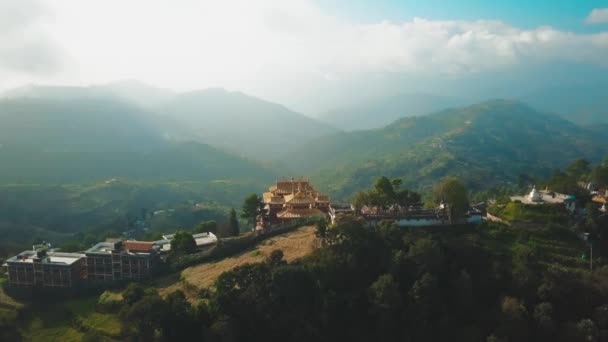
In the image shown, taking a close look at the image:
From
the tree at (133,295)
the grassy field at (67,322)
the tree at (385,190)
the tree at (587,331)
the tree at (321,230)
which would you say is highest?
the tree at (385,190)

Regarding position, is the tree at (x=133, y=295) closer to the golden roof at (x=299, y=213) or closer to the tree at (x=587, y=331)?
the golden roof at (x=299, y=213)

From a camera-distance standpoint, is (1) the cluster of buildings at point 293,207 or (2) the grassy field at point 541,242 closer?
(2) the grassy field at point 541,242

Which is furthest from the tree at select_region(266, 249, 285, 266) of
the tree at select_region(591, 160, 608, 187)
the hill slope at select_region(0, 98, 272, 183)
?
the hill slope at select_region(0, 98, 272, 183)

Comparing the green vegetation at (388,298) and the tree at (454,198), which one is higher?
the tree at (454,198)

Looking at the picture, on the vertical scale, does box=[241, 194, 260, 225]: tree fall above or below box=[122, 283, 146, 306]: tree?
above

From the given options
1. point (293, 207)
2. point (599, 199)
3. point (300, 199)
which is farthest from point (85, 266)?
point (599, 199)

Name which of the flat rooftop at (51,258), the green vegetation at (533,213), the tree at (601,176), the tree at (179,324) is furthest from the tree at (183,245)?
the tree at (601,176)

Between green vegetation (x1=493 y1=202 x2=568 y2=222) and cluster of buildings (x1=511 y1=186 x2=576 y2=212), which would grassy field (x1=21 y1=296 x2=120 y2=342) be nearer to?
green vegetation (x1=493 y1=202 x2=568 y2=222)

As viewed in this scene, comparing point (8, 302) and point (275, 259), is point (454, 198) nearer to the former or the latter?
point (275, 259)
